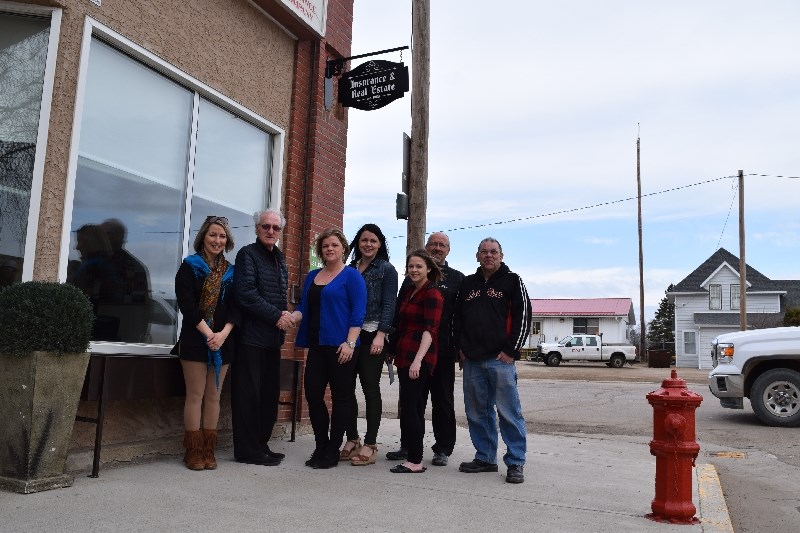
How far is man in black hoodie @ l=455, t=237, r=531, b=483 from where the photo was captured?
5156 millimetres

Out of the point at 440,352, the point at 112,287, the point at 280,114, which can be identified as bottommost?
the point at 440,352

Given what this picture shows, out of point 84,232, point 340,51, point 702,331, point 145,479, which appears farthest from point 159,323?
point 702,331

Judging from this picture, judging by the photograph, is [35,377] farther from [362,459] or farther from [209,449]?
[362,459]

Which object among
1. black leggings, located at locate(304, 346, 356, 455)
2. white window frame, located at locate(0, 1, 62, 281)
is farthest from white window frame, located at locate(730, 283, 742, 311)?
white window frame, located at locate(0, 1, 62, 281)

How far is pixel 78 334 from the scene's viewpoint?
13.7 ft

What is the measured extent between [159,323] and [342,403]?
1.65 meters

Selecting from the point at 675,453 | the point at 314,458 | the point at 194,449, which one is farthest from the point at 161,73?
the point at 675,453

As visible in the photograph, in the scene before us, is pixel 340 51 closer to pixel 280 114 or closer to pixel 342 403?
pixel 280 114

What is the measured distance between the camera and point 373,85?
743cm

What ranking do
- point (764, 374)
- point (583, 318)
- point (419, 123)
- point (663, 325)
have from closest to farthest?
point (419, 123), point (764, 374), point (583, 318), point (663, 325)

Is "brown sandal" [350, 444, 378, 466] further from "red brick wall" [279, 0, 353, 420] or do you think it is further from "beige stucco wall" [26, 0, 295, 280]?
"beige stucco wall" [26, 0, 295, 280]

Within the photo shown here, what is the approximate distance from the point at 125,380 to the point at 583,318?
4548 cm

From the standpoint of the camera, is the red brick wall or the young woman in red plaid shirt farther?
Result: the red brick wall

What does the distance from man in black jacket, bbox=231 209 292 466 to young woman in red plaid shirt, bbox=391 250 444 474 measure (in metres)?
0.91
